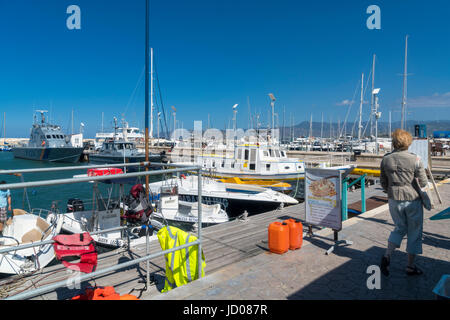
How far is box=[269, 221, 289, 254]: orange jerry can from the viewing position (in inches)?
217

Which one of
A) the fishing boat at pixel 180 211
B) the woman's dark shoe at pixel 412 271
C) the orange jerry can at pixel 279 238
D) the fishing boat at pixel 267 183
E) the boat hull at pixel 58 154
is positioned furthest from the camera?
the boat hull at pixel 58 154

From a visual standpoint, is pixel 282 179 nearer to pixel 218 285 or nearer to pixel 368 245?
pixel 368 245

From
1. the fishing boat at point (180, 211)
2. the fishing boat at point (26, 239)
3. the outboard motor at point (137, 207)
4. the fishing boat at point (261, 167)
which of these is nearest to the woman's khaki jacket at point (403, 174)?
the outboard motor at point (137, 207)

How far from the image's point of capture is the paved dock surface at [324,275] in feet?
12.9

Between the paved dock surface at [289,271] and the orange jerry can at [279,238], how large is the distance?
0.17m

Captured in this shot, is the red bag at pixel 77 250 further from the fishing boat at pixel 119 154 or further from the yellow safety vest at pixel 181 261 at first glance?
the fishing boat at pixel 119 154

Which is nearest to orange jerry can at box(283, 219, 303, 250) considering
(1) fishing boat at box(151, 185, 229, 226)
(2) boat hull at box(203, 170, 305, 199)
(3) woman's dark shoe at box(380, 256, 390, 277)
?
(3) woman's dark shoe at box(380, 256, 390, 277)

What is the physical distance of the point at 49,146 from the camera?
181ft

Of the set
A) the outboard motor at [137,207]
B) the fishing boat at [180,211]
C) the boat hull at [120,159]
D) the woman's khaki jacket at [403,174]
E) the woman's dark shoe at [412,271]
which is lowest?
the fishing boat at [180,211]

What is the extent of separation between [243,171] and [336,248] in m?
13.3

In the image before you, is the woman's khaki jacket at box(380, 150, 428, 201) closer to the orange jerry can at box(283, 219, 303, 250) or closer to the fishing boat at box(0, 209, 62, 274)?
the orange jerry can at box(283, 219, 303, 250)

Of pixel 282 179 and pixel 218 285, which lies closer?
pixel 218 285
